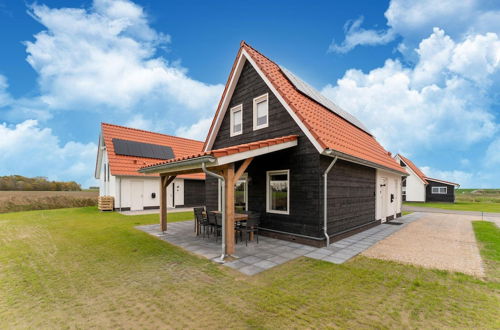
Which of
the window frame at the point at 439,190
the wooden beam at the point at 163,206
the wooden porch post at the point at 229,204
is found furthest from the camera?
the window frame at the point at 439,190

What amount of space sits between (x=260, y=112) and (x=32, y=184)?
35.8m

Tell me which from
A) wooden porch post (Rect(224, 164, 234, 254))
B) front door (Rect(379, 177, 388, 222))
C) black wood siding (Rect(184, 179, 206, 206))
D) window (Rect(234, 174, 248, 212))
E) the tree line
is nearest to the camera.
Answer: wooden porch post (Rect(224, 164, 234, 254))

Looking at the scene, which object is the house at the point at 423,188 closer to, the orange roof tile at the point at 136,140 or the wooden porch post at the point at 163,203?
the orange roof tile at the point at 136,140

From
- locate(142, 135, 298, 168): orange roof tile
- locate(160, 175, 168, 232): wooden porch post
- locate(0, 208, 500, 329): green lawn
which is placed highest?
locate(142, 135, 298, 168): orange roof tile

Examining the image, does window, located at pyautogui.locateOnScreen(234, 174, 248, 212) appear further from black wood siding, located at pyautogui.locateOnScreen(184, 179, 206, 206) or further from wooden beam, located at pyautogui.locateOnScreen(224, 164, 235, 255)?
black wood siding, located at pyautogui.locateOnScreen(184, 179, 206, 206)

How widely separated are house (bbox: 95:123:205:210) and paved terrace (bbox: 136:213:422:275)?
9.50m

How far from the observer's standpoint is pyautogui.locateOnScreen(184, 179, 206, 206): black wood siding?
19969 mm

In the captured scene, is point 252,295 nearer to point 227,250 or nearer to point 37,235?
point 227,250

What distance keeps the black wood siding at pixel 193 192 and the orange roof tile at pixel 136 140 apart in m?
0.67

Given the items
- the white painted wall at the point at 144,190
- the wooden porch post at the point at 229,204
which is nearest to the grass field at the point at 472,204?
the wooden porch post at the point at 229,204

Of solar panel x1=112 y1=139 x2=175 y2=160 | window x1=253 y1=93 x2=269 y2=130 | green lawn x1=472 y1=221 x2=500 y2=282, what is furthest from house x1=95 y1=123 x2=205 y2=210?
green lawn x1=472 y1=221 x2=500 y2=282

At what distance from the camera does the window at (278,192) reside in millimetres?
7852

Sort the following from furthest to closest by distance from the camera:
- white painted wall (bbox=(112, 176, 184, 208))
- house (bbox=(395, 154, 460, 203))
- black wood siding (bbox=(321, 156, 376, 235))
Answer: house (bbox=(395, 154, 460, 203))
white painted wall (bbox=(112, 176, 184, 208))
black wood siding (bbox=(321, 156, 376, 235))

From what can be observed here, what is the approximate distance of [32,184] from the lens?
2945cm
